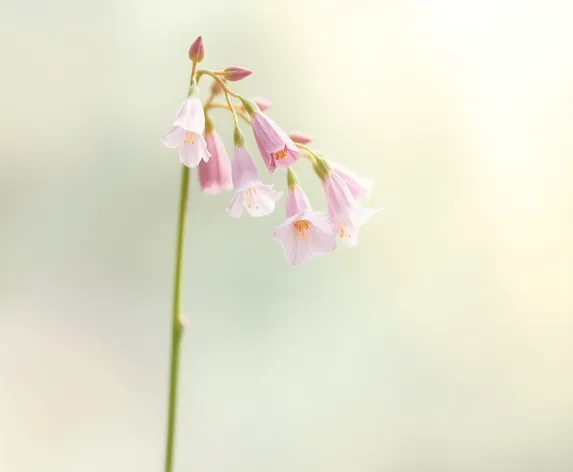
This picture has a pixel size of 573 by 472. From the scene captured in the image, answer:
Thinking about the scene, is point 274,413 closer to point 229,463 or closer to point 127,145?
point 229,463

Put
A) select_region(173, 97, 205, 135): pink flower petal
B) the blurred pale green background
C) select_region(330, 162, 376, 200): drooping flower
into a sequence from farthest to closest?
the blurred pale green background
select_region(330, 162, 376, 200): drooping flower
select_region(173, 97, 205, 135): pink flower petal

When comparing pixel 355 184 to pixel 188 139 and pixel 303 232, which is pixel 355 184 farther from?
pixel 188 139

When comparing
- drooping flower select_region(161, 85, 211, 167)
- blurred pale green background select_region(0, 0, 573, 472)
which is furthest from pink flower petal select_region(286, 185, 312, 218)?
blurred pale green background select_region(0, 0, 573, 472)

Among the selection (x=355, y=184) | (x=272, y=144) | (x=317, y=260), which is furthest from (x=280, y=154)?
(x=317, y=260)

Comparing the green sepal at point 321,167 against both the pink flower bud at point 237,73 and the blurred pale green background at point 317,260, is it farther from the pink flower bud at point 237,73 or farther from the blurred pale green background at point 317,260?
the blurred pale green background at point 317,260

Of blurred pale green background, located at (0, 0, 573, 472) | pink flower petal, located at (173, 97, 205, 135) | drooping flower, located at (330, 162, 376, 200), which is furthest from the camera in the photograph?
blurred pale green background, located at (0, 0, 573, 472)

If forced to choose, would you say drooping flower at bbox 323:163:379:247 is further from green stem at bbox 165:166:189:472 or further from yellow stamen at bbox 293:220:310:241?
green stem at bbox 165:166:189:472

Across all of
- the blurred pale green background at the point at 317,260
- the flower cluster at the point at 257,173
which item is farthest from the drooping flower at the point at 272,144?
the blurred pale green background at the point at 317,260
